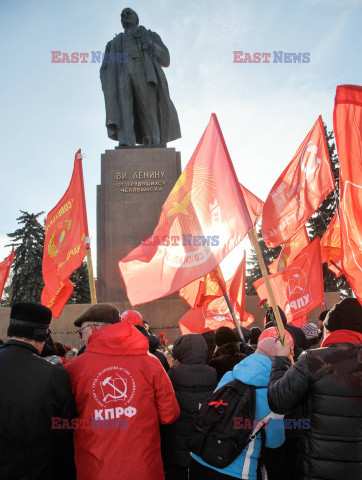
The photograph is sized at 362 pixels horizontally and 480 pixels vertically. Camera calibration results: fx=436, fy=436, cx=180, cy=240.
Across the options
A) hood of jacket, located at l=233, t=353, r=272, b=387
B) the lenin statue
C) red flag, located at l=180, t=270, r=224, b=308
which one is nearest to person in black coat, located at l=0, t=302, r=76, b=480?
hood of jacket, located at l=233, t=353, r=272, b=387

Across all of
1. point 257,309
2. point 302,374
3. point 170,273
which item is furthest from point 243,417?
point 257,309

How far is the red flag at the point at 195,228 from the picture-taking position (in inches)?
152

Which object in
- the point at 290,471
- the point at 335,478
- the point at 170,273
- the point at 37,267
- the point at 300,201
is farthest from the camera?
the point at 37,267

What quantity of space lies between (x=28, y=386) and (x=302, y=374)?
1.52 m

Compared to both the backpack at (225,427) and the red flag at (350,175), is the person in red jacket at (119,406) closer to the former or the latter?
the backpack at (225,427)

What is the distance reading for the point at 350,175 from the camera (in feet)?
9.43

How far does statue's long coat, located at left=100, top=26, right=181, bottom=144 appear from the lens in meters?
11.1

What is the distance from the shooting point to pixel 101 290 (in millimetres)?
9039

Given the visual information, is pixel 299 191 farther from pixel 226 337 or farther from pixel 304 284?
pixel 226 337

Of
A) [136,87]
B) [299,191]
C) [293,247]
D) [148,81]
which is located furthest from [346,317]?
[136,87]

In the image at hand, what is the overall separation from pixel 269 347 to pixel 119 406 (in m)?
1.07

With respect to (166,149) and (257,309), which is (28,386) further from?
(166,149)

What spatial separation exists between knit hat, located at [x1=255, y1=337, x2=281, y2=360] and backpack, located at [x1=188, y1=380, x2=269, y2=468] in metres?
0.35

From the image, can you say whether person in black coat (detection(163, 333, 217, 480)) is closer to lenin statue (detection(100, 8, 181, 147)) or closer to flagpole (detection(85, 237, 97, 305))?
flagpole (detection(85, 237, 97, 305))
